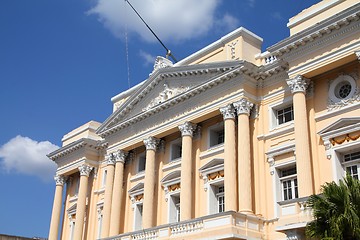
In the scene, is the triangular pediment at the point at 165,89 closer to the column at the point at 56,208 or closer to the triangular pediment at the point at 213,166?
the triangular pediment at the point at 213,166

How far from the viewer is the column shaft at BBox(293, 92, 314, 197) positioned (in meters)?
18.9

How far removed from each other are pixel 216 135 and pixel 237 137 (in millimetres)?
2312

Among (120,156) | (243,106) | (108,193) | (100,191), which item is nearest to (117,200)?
(108,193)

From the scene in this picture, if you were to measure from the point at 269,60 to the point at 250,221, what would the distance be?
736 cm

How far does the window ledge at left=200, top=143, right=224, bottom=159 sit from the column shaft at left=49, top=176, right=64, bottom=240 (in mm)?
12772

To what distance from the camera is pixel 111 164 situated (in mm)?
29688

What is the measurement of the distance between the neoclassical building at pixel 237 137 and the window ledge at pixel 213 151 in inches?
2.0

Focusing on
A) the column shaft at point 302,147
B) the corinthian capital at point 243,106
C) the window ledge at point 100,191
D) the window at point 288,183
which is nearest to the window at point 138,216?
the window ledge at point 100,191

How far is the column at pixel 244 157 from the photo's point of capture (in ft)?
69.8

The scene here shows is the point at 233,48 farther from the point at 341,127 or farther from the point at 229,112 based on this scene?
the point at 341,127

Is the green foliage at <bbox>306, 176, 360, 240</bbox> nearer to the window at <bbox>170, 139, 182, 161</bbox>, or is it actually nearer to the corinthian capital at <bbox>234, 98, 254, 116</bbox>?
the corinthian capital at <bbox>234, 98, 254, 116</bbox>

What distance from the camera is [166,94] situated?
27016 mm

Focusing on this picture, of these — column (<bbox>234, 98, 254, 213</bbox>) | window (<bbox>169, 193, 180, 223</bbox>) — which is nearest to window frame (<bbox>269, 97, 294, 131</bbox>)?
column (<bbox>234, 98, 254, 213</bbox>)

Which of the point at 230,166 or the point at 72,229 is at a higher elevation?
the point at 230,166
